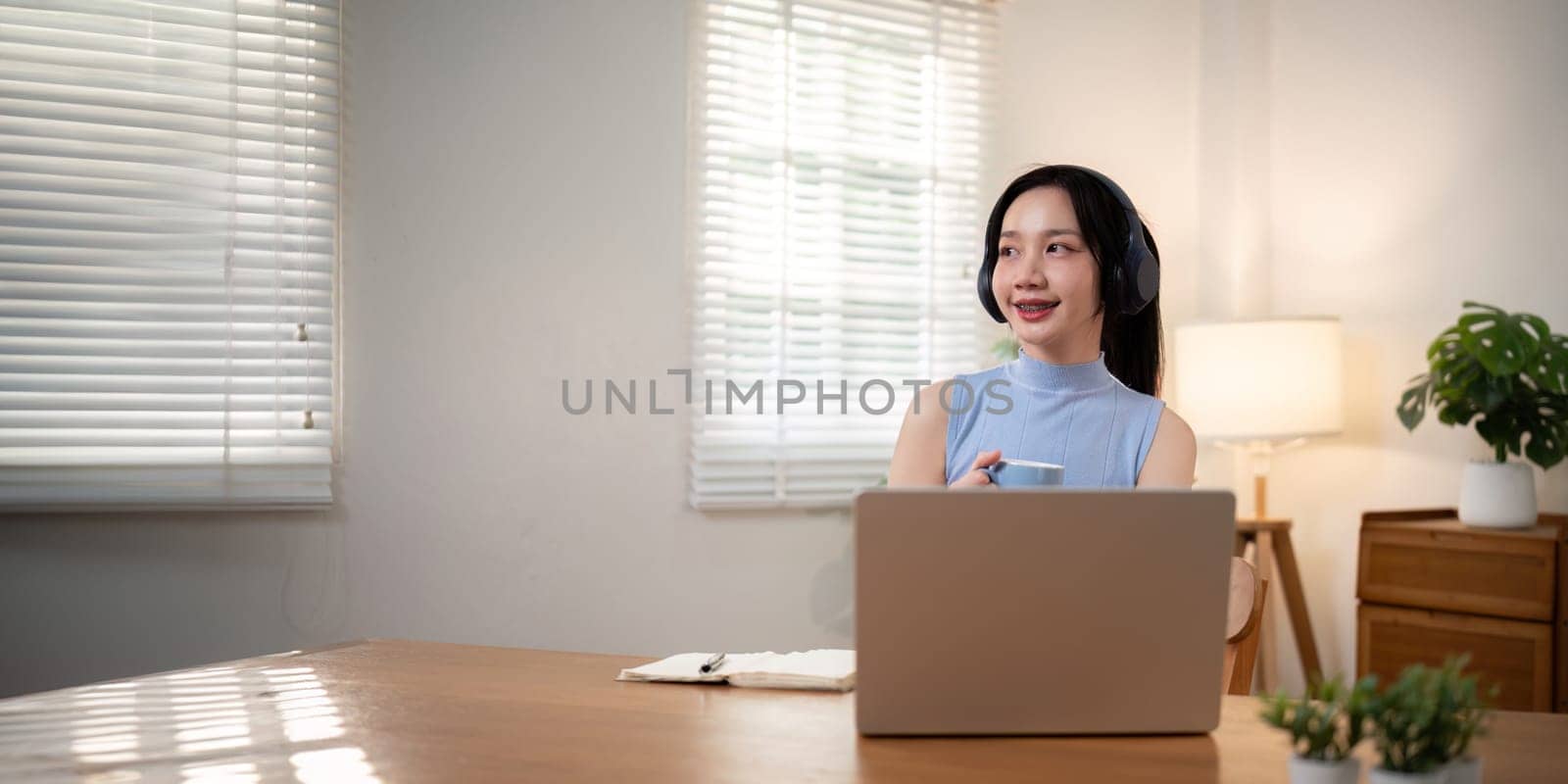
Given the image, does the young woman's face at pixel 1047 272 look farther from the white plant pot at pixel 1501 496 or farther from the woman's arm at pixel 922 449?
the white plant pot at pixel 1501 496

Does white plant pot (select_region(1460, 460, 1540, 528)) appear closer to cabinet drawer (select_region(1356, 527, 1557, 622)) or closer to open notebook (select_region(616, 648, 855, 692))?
cabinet drawer (select_region(1356, 527, 1557, 622))

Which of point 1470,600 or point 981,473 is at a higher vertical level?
point 981,473

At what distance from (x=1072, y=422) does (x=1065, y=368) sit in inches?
3.3

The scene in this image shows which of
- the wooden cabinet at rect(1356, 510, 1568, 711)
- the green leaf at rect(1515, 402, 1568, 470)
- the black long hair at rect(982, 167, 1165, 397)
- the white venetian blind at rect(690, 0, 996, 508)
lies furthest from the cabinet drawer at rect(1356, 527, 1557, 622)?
the black long hair at rect(982, 167, 1165, 397)

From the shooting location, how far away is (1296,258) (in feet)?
14.1

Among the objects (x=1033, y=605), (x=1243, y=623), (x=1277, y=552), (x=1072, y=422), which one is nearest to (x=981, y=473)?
(x=1033, y=605)

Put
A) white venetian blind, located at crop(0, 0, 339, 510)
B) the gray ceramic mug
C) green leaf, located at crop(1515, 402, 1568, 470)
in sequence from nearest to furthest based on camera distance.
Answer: the gray ceramic mug
white venetian blind, located at crop(0, 0, 339, 510)
green leaf, located at crop(1515, 402, 1568, 470)

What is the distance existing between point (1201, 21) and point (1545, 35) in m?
1.13

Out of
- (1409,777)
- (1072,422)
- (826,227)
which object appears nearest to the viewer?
(1409,777)

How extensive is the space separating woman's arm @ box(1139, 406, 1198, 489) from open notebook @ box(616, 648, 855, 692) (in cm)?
59

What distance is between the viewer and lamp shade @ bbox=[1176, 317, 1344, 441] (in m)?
3.78

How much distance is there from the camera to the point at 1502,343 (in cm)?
326

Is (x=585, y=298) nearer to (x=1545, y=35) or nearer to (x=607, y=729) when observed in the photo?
(x=607, y=729)

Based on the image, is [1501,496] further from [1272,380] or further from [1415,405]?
[1272,380]
